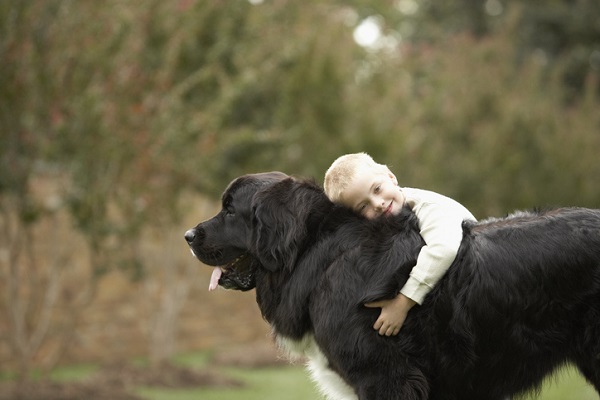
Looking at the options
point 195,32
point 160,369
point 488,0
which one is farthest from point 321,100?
point 488,0

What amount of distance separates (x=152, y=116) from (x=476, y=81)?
37.7 feet

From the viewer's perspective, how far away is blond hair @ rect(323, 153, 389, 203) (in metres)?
3.92

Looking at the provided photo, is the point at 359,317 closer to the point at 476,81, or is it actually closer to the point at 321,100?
the point at 321,100

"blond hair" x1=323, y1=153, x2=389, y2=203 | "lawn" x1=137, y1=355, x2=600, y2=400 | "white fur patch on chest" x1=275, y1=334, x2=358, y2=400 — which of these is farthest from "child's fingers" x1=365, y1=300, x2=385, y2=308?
"lawn" x1=137, y1=355, x2=600, y2=400

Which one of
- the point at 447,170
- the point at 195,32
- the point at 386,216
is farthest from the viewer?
the point at 447,170

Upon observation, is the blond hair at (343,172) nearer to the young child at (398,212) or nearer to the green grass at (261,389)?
the young child at (398,212)

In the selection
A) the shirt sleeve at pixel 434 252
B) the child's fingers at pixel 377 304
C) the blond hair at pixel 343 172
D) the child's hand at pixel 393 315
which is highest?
the blond hair at pixel 343 172

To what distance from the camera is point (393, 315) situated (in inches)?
143

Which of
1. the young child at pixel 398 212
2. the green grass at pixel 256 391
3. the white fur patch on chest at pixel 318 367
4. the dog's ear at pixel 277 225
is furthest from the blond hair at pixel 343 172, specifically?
the green grass at pixel 256 391

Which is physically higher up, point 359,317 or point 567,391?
point 359,317

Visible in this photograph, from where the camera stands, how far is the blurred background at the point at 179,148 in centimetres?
784

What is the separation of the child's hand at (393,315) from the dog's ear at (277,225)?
55cm

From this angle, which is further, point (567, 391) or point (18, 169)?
point (567, 391)

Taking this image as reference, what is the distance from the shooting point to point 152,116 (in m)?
8.46
